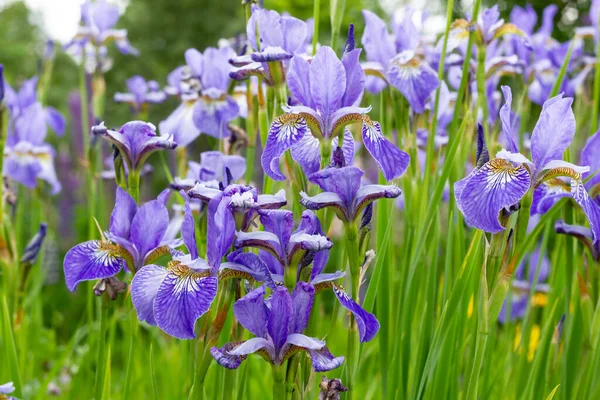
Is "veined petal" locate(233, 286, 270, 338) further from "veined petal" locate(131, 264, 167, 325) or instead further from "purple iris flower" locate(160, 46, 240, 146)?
"purple iris flower" locate(160, 46, 240, 146)

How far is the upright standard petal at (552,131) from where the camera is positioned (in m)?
1.35

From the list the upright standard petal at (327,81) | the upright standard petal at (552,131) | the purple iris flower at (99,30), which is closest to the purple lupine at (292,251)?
the upright standard petal at (327,81)

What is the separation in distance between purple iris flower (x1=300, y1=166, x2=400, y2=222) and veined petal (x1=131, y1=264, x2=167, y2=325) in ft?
1.11

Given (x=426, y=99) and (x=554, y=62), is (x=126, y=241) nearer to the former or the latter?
(x=426, y=99)

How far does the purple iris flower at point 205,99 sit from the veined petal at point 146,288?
0.84 metres

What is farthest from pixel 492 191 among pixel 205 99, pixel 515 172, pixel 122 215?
pixel 205 99

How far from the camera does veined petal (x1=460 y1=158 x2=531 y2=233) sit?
121 cm

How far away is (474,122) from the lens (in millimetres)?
2205

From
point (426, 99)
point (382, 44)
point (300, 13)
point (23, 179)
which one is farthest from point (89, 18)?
point (300, 13)

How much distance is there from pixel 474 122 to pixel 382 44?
425 millimetres

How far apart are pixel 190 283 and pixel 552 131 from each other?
2.71 feet

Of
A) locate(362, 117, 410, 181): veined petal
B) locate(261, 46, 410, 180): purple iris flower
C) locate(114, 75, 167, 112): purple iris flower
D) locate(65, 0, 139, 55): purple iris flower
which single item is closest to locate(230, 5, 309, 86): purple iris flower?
locate(261, 46, 410, 180): purple iris flower

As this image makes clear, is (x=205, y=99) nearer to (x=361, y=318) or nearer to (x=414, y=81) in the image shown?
(x=414, y=81)

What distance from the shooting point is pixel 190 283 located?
1.21 m
